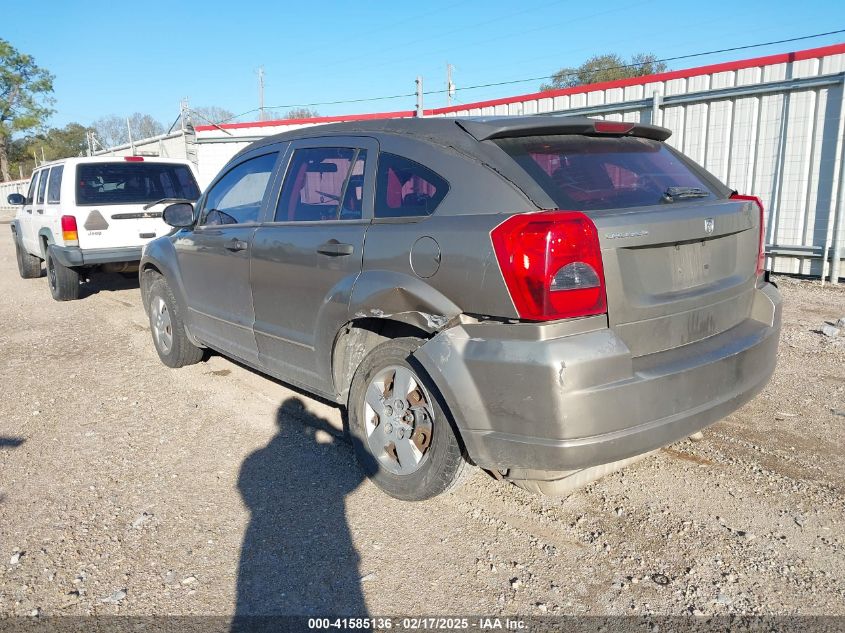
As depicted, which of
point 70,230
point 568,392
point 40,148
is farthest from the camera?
point 40,148

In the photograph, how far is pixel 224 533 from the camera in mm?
3037

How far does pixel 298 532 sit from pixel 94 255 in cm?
636

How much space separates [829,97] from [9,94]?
69.8m

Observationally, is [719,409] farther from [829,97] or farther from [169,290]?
[829,97]

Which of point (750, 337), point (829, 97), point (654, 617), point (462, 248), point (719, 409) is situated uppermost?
point (829, 97)

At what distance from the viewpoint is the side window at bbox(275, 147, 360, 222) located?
11.3 ft

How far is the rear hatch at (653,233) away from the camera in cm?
259

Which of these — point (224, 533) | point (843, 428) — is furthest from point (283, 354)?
point (843, 428)

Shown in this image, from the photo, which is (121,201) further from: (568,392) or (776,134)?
(776,134)

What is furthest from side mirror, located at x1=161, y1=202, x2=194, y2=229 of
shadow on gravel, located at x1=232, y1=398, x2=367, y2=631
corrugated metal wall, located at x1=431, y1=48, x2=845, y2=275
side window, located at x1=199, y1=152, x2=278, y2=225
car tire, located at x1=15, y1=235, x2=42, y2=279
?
car tire, located at x1=15, y1=235, x2=42, y2=279

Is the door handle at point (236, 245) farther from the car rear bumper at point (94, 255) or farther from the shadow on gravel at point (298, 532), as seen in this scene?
the car rear bumper at point (94, 255)

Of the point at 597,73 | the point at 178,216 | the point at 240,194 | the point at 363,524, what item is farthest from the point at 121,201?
the point at 597,73

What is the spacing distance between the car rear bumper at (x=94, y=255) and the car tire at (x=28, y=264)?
3351mm

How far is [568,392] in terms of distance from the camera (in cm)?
243
